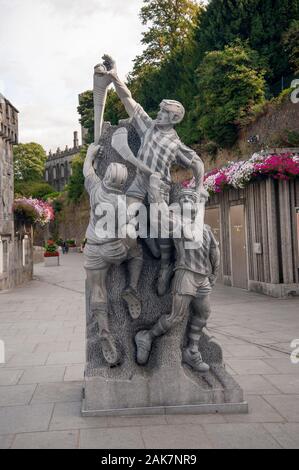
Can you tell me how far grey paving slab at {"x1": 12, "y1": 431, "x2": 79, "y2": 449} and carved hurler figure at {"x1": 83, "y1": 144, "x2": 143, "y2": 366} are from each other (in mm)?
736

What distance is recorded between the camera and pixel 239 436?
3527 mm

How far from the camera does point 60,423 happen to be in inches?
152

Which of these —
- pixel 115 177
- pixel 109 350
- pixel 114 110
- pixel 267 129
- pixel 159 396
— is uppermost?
pixel 114 110

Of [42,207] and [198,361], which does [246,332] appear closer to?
[198,361]

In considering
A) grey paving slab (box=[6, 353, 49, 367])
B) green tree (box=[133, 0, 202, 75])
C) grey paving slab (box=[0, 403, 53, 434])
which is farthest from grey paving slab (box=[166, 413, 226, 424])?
green tree (box=[133, 0, 202, 75])

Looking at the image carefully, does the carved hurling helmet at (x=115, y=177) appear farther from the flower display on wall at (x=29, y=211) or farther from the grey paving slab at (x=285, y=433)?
the flower display on wall at (x=29, y=211)

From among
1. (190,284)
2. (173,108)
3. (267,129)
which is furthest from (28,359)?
(267,129)

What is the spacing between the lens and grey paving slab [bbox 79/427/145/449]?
3379 mm

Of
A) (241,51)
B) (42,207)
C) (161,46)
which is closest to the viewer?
(42,207)

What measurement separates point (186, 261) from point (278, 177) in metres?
8.22

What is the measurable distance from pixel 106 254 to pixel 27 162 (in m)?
62.2

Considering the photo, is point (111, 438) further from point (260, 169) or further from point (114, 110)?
point (114, 110)

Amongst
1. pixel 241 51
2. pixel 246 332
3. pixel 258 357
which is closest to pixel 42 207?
pixel 241 51

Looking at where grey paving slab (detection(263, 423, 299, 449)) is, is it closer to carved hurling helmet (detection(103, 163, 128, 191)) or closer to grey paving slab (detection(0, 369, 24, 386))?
carved hurling helmet (detection(103, 163, 128, 191))
